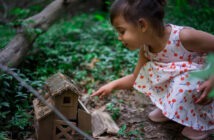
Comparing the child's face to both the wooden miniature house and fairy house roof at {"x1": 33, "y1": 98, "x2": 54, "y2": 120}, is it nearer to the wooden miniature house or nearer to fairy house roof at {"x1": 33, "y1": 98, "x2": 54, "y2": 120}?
the wooden miniature house

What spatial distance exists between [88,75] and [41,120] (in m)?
1.40

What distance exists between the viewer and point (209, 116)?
1825 millimetres

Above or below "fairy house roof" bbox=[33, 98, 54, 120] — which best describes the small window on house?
above

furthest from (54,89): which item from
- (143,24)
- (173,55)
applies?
(173,55)

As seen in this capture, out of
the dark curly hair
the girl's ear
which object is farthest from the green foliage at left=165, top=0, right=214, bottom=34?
the girl's ear

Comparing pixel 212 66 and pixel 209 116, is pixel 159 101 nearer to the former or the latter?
pixel 209 116

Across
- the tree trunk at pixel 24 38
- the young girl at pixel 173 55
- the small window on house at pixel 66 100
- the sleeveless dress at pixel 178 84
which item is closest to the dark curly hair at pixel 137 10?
the young girl at pixel 173 55

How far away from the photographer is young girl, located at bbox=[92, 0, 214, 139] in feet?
5.67

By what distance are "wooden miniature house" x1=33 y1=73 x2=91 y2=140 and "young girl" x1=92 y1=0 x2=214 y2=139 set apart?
1.27 feet

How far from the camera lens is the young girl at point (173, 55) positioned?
1.73 metres

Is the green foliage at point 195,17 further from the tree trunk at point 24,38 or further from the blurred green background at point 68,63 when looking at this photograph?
the tree trunk at point 24,38

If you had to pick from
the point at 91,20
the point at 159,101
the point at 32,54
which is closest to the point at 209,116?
the point at 159,101

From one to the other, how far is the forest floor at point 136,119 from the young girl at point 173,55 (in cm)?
20

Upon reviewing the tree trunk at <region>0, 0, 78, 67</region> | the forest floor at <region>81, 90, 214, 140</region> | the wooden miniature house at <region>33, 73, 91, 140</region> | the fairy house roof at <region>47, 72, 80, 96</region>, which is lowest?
the forest floor at <region>81, 90, 214, 140</region>
